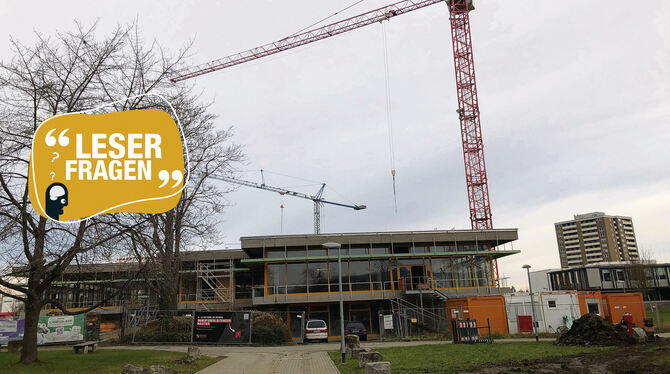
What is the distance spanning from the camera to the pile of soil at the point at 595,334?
1923 centimetres

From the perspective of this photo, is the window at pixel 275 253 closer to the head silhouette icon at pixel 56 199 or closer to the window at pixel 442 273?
the window at pixel 442 273

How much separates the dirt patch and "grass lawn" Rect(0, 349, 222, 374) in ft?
34.9

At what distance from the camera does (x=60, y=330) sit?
29516 millimetres

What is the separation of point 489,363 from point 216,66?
221ft

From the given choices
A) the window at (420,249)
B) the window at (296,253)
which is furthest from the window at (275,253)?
the window at (420,249)

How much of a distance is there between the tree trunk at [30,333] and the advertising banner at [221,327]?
36.1ft

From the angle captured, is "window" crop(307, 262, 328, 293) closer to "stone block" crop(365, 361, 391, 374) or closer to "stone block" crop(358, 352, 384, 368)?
"stone block" crop(358, 352, 384, 368)

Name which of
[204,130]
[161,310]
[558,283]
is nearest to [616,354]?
[204,130]

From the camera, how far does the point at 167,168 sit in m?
12.1

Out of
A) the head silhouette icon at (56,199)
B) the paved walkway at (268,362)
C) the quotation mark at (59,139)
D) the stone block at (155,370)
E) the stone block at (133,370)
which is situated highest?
the quotation mark at (59,139)

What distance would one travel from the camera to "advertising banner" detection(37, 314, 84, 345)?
28844 mm

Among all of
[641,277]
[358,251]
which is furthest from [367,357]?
[641,277]

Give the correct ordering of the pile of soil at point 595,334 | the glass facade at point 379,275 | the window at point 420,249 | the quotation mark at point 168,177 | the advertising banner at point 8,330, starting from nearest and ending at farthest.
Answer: the quotation mark at point 168,177, the pile of soil at point 595,334, the advertising banner at point 8,330, the glass facade at point 379,275, the window at point 420,249

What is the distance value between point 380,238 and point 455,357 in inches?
723
